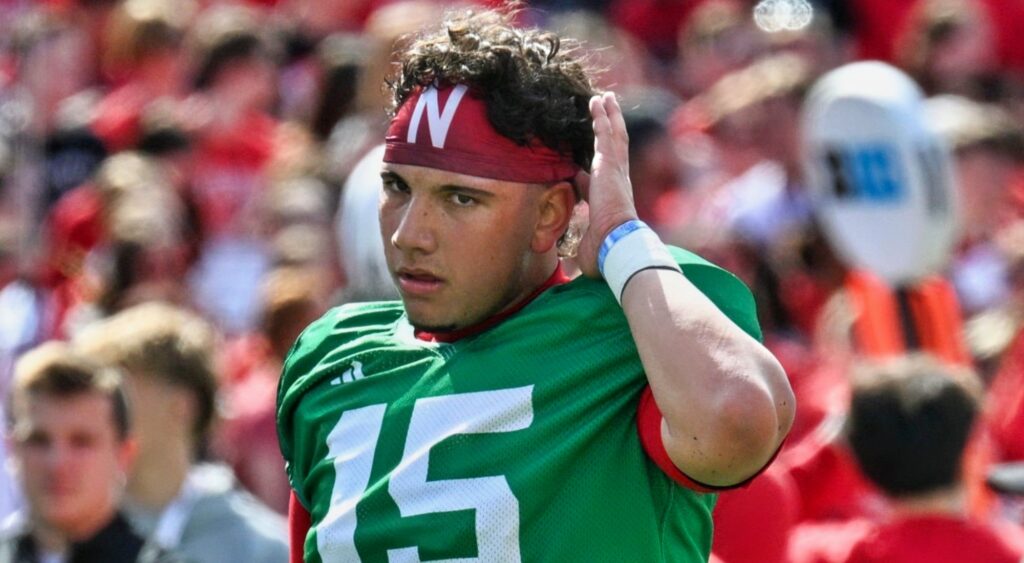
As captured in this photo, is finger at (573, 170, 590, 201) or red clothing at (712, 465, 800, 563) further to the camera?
red clothing at (712, 465, 800, 563)

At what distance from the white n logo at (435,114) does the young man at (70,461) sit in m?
1.79

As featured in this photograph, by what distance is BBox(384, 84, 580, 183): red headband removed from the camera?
9.59 ft

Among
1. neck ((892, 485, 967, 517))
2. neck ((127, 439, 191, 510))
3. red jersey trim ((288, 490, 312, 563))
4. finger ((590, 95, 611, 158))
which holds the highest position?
finger ((590, 95, 611, 158))

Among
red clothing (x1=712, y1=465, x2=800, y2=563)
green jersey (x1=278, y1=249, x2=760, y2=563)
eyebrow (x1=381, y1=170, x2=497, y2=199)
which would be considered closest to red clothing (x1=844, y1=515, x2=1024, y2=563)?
red clothing (x1=712, y1=465, x2=800, y2=563)

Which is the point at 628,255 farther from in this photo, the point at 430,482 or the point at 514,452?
the point at 430,482

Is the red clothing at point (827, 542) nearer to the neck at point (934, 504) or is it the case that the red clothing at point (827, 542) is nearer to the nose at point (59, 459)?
the neck at point (934, 504)

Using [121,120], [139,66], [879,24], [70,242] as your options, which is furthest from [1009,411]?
[139,66]

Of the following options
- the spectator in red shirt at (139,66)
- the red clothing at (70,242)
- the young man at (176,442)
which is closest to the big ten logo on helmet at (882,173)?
the young man at (176,442)

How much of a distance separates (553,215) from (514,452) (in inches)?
15.1

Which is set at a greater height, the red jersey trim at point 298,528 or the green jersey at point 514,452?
the green jersey at point 514,452

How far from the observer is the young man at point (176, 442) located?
4.80 metres

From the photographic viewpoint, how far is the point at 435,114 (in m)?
2.96

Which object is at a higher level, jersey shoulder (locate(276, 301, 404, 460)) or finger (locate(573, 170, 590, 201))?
finger (locate(573, 170, 590, 201))

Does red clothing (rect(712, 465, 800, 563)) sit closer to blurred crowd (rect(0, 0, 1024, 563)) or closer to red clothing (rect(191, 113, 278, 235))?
blurred crowd (rect(0, 0, 1024, 563))
